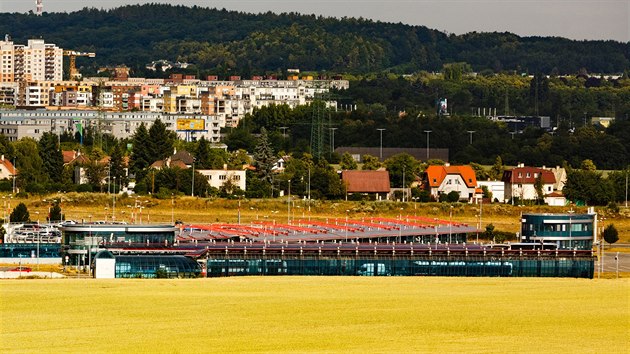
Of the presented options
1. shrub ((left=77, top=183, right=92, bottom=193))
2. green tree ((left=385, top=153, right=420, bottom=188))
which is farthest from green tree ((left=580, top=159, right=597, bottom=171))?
shrub ((left=77, top=183, right=92, bottom=193))

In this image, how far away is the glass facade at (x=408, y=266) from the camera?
9393 cm

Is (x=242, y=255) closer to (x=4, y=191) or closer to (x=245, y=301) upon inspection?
(x=245, y=301)

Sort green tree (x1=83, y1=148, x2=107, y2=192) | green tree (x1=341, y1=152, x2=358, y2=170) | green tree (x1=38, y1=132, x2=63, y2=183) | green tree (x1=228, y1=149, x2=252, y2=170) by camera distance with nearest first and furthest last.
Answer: green tree (x1=83, y1=148, x2=107, y2=192), green tree (x1=38, y1=132, x2=63, y2=183), green tree (x1=228, y1=149, x2=252, y2=170), green tree (x1=341, y1=152, x2=358, y2=170)

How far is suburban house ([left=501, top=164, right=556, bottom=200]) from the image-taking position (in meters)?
166

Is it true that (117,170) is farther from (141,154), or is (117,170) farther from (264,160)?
(264,160)

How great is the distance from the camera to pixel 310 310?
248 feet

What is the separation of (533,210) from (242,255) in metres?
61.0

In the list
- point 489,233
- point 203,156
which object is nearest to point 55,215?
point 489,233

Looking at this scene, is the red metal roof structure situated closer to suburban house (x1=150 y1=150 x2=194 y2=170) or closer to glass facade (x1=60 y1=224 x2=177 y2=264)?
suburban house (x1=150 y1=150 x2=194 y2=170)

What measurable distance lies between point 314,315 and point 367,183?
89704 millimetres

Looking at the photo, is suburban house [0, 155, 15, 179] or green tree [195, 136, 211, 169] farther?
green tree [195, 136, 211, 169]

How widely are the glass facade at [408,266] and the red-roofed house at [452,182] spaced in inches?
2586

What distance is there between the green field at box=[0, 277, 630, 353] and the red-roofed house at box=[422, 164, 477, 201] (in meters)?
71.5

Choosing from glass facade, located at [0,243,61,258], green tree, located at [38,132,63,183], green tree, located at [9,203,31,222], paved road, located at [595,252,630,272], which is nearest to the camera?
glass facade, located at [0,243,61,258]
